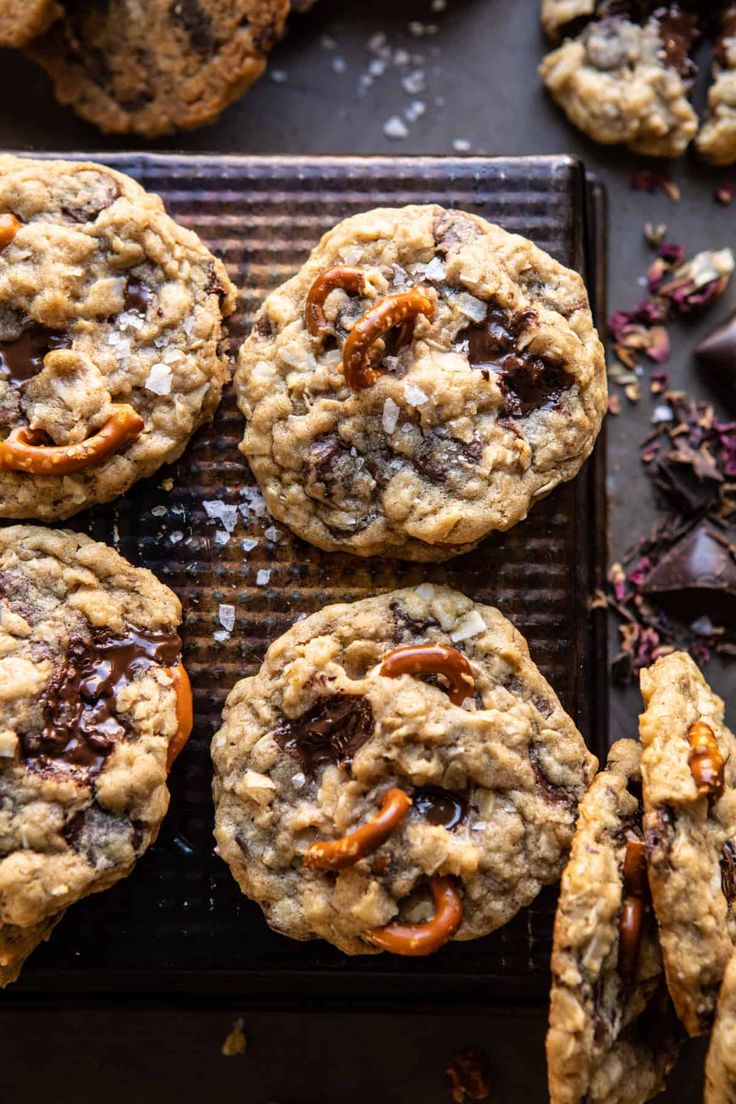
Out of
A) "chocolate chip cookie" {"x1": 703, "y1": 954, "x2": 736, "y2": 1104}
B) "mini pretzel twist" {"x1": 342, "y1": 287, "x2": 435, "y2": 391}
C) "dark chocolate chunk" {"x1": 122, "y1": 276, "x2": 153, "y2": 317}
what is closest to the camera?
"chocolate chip cookie" {"x1": 703, "y1": 954, "x2": 736, "y2": 1104}

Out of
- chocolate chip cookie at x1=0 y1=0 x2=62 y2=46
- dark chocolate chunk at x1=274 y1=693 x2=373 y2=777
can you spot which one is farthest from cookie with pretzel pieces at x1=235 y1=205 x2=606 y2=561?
chocolate chip cookie at x1=0 y1=0 x2=62 y2=46

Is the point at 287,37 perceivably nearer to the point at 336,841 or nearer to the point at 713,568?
the point at 713,568

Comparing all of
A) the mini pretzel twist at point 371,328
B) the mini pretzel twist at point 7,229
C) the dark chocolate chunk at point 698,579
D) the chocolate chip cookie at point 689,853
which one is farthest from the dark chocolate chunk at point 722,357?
the mini pretzel twist at point 7,229

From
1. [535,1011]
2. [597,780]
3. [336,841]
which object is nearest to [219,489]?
[336,841]

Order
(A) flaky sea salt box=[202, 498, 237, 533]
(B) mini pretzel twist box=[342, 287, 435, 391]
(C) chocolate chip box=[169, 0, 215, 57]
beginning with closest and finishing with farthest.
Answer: (B) mini pretzel twist box=[342, 287, 435, 391]
(A) flaky sea salt box=[202, 498, 237, 533]
(C) chocolate chip box=[169, 0, 215, 57]

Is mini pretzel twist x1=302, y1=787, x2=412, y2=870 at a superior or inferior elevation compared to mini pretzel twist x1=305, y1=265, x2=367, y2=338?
inferior

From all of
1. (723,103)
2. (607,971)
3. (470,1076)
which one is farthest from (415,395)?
(470,1076)

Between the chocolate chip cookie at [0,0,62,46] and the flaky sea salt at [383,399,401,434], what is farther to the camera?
the chocolate chip cookie at [0,0,62,46]

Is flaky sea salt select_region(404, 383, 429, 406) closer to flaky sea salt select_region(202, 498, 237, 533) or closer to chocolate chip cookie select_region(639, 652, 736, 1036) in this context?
flaky sea salt select_region(202, 498, 237, 533)
